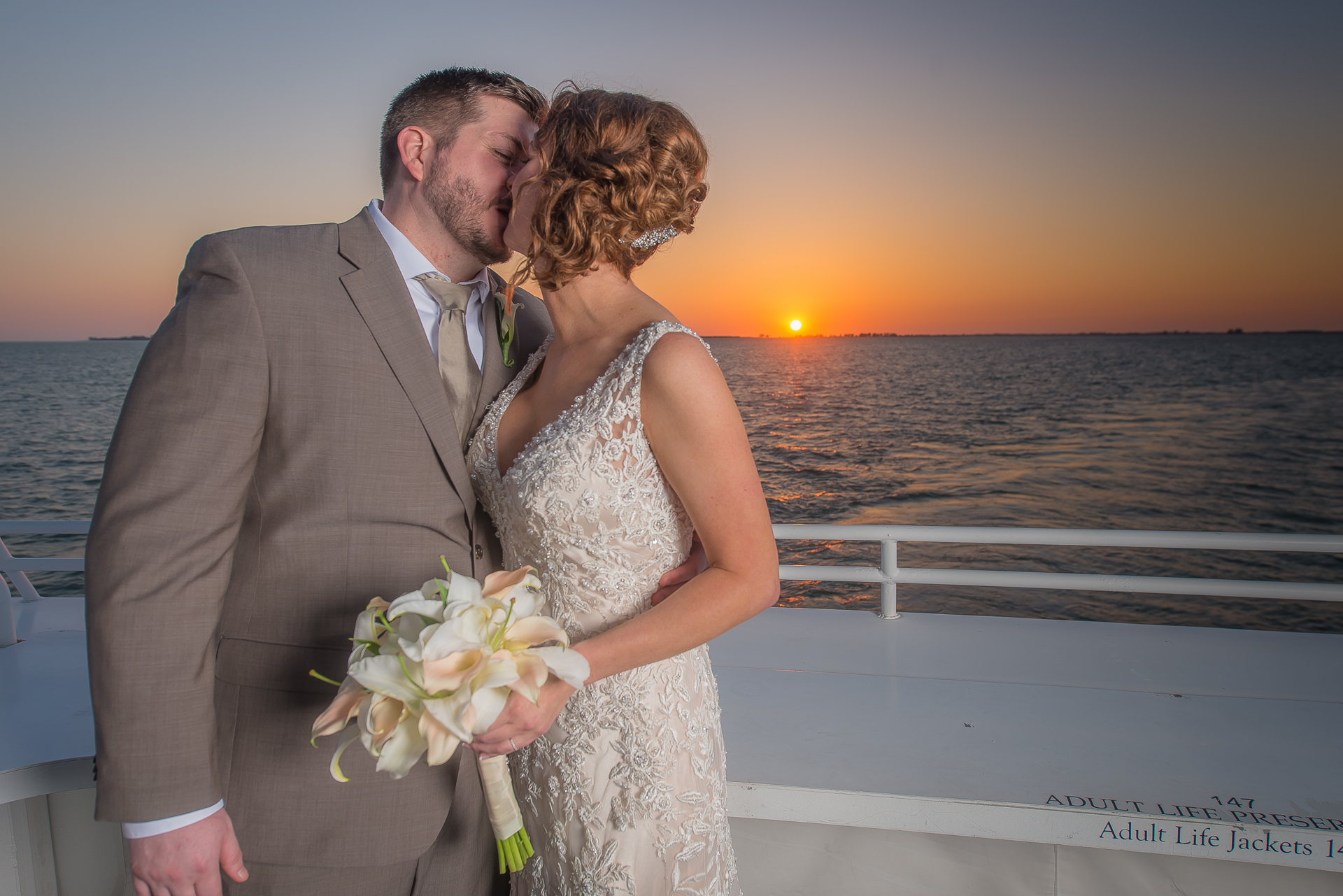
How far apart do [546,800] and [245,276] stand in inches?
42.8

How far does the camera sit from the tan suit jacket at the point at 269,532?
42.4 inches

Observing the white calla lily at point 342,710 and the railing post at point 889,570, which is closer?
the white calla lily at point 342,710

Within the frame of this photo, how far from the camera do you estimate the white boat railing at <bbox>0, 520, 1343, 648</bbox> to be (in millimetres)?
2674

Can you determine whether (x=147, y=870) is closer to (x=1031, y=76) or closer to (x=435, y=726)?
(x=435, y=726)

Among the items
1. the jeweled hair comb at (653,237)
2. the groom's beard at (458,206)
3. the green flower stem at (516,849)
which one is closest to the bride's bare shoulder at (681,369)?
the jeweled hair comb at (653,237)

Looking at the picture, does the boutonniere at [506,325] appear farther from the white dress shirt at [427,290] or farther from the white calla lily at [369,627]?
the white calla lily at [369,627]

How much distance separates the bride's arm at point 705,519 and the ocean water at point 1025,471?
29.0ft

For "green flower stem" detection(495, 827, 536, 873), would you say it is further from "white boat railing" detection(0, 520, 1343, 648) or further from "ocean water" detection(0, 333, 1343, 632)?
"ocean water" detection(0, 333, 1343, 632)

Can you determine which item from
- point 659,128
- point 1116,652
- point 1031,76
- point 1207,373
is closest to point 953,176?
point 1031,76

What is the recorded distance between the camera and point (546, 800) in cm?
139

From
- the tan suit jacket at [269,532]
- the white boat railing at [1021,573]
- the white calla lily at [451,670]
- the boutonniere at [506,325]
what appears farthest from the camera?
the white boat railing at [1021,573]

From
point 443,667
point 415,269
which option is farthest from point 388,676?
point 415,269

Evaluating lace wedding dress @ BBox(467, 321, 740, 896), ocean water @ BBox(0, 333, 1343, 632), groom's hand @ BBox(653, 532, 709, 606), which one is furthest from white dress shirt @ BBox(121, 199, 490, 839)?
ocean water @ BBox(0, 333, 1343, 632)

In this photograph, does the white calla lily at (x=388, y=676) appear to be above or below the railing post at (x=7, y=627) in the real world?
above
